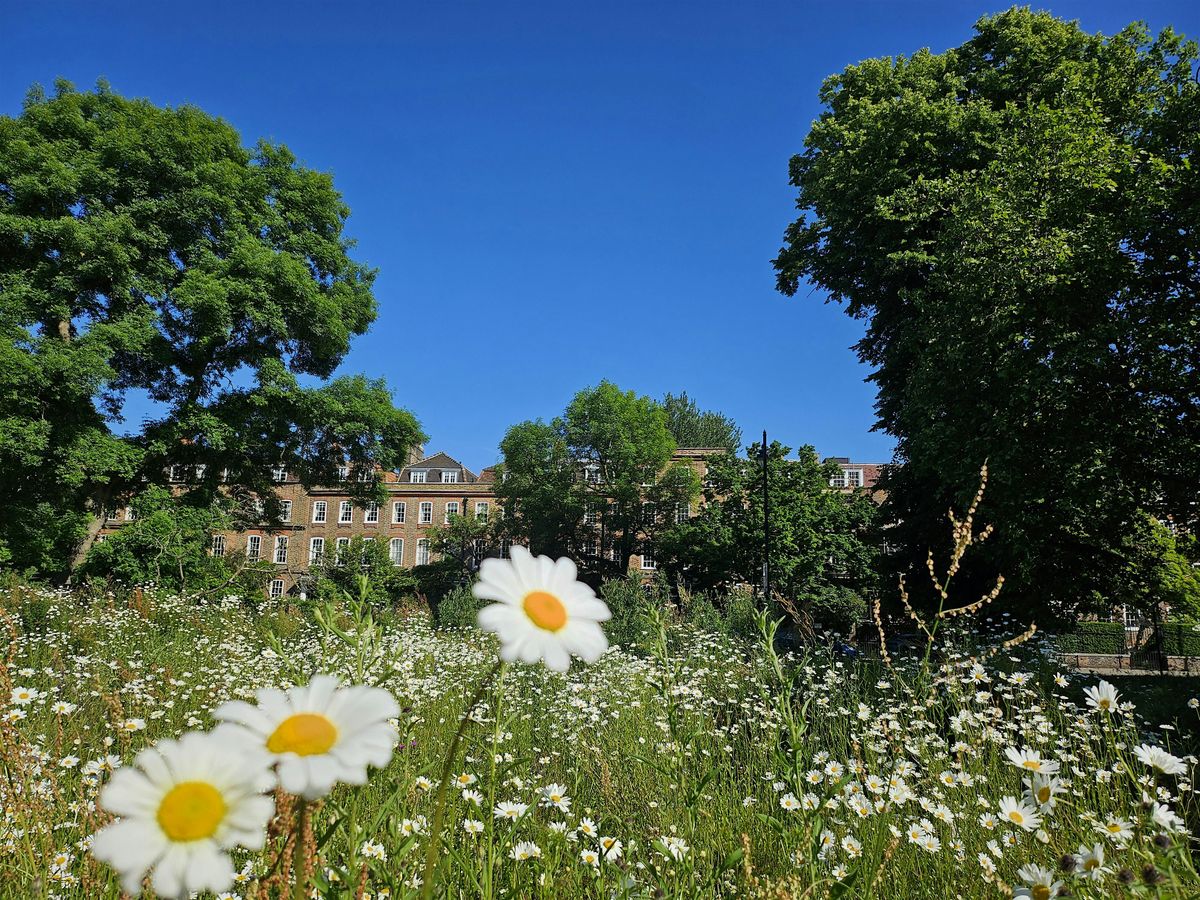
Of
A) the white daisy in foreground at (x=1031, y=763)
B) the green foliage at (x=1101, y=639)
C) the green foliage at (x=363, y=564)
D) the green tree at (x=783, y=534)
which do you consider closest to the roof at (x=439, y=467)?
the green foliage at (x=363, y=564)

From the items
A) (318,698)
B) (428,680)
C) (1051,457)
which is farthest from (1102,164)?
(318,698)

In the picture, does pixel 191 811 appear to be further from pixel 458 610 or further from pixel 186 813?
pixel 458 610

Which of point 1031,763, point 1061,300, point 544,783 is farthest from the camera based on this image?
point 1061,300

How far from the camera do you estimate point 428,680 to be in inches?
207

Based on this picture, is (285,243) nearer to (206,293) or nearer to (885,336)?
(206,293)

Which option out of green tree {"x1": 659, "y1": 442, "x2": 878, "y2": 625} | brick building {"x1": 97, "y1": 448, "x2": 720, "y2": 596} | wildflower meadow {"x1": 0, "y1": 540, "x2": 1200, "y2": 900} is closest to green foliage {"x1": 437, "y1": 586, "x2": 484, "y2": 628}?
wildflower meadow {"x1": 0, "y1": 540, "x2": 1200, "y2": 900}

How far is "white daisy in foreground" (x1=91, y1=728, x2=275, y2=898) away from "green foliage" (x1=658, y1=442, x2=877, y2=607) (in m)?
23.5

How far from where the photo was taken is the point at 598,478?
103 feet

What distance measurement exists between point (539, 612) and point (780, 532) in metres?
24.8

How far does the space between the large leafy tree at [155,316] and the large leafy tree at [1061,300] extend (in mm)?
13507

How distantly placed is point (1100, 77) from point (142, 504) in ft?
73.4

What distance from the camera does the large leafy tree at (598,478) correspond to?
99.2ft

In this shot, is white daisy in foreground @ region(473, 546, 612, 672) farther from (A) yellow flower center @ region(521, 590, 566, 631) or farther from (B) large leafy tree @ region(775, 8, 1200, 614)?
(B) large leafy tree @ region(775, 8, 1200, 614)

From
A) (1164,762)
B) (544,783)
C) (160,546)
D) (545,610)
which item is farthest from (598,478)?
(545,610)
